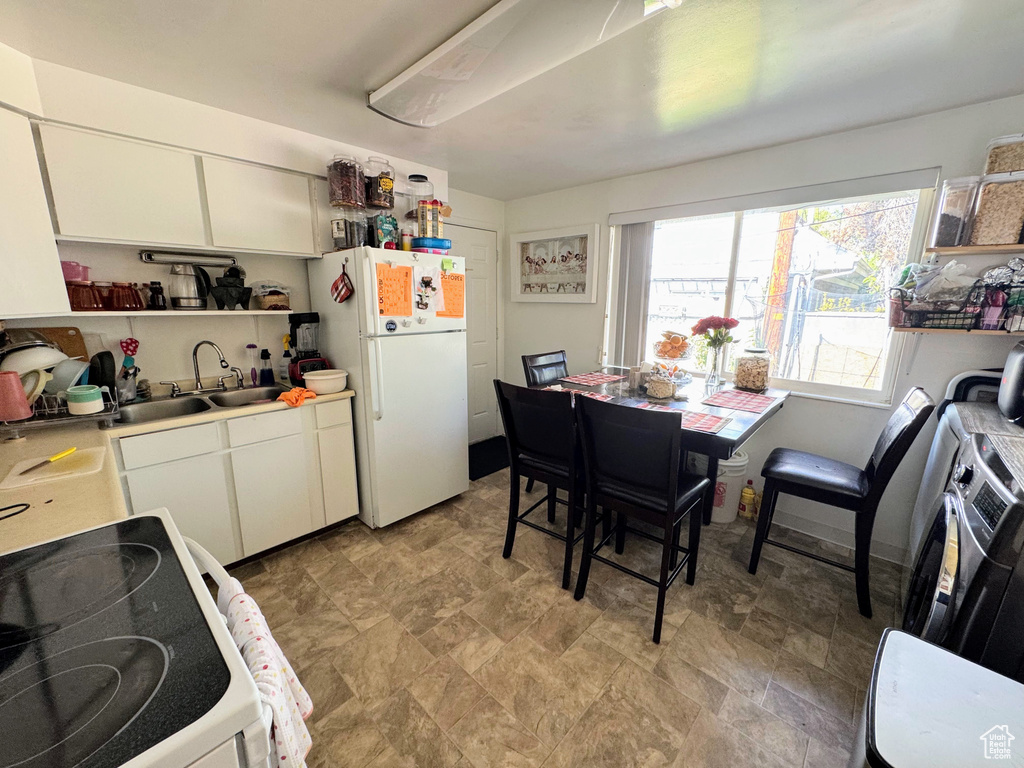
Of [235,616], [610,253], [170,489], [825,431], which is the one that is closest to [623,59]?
A: [610,253]

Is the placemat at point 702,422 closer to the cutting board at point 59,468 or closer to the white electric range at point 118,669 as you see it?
the white electric range at point 118,669

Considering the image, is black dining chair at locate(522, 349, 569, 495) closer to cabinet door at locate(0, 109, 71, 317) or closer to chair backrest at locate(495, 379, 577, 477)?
chair backrest at locate(495, 379, 577, 477)

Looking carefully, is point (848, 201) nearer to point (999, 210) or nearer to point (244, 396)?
point (999, 210)

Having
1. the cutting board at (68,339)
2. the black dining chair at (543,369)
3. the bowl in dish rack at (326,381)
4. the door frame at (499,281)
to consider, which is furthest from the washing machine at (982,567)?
the cutting board at (68,339)

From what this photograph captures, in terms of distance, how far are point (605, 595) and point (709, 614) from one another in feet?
1.52

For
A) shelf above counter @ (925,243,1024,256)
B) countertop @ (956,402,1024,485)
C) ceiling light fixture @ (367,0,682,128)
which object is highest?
ceiling light fixture @ (367,0,682,128)

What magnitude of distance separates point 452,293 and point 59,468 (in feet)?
6.08

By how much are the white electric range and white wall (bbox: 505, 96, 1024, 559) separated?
112 inches

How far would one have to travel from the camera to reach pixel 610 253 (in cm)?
316

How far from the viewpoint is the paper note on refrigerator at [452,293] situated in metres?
2.50

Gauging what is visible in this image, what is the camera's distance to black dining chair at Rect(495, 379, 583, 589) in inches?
71.9

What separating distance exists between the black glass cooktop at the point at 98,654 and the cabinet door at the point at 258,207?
5.65 ft

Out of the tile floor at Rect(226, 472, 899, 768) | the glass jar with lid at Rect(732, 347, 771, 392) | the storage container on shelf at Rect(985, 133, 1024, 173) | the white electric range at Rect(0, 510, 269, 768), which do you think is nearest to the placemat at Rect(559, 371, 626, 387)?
the glass jar with lid at Rect(732, 347, 771, 392)

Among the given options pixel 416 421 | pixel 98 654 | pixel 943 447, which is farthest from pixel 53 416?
pixel 943 447
